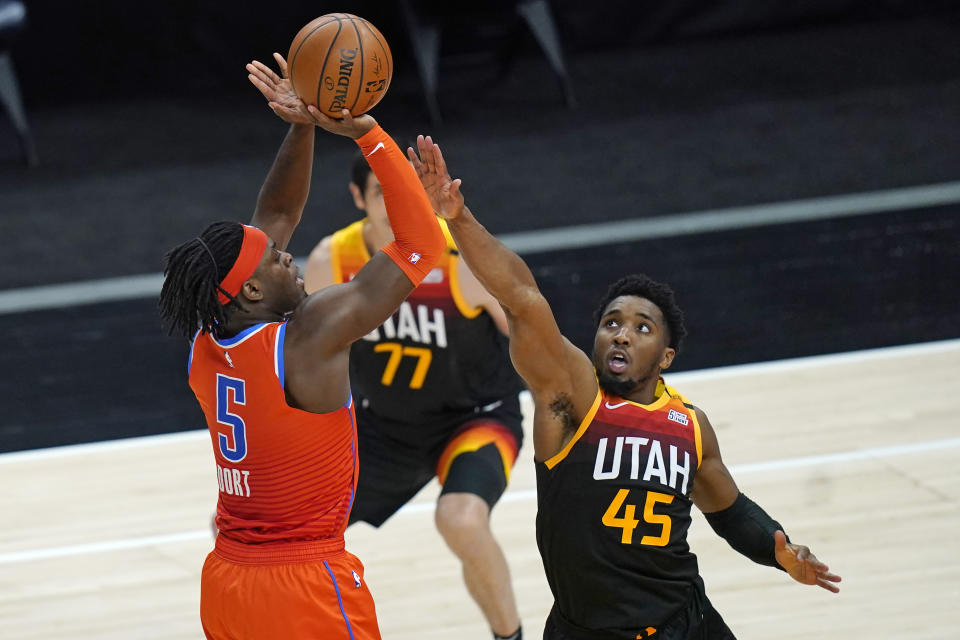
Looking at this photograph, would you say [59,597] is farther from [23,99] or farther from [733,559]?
[23,99]

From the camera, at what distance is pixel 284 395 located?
3287 mm

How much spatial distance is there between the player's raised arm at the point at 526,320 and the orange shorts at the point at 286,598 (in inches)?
Answer: 26.8

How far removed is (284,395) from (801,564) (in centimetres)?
153

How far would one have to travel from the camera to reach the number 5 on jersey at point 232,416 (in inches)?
131

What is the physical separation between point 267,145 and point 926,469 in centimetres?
696

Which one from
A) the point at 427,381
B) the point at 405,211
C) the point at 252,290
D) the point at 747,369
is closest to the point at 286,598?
the point at 252,290

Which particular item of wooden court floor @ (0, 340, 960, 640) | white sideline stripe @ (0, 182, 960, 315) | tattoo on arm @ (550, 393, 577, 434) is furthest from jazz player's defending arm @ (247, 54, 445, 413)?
white sideline stripe @ (0, 182, 960, 315)

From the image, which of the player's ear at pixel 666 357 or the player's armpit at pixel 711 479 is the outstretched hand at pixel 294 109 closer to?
the player's ear at pixel 666 357

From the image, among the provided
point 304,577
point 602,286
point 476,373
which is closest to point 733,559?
point 476,373

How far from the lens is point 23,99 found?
1255 cm

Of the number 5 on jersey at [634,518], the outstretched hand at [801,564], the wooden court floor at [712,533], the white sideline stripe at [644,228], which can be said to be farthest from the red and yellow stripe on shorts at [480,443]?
the white sideline stripe at [644,228]

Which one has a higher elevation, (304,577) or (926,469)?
(304,577)

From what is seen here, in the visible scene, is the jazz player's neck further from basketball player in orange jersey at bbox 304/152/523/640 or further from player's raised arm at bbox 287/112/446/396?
basketball player in orange jersey at bbox 304/152/523/640

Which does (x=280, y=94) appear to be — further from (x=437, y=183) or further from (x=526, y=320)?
(x=526, y=320)
